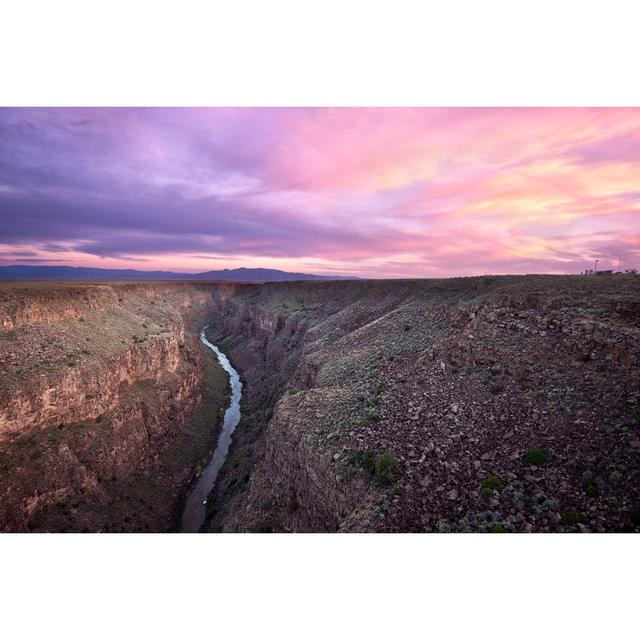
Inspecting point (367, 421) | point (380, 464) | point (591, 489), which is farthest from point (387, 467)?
point (591, 489)

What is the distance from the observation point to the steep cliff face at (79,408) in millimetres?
16422

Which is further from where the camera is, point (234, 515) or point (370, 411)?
point (234, 515)

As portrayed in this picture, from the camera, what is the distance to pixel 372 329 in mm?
21609

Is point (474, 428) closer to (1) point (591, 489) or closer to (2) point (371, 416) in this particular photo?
(1) point (591, 489)

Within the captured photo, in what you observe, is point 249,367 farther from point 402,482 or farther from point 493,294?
point 402,482

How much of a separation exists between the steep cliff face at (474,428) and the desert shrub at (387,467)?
0.12ft

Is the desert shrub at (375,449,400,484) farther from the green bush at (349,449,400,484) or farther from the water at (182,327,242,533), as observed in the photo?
the water at (182,327,242,533)

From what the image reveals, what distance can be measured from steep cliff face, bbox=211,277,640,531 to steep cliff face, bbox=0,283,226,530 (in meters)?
7.83

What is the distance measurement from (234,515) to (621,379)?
1579 cm

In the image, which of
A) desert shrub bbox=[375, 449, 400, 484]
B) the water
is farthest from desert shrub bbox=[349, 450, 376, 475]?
the water

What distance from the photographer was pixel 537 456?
810cm

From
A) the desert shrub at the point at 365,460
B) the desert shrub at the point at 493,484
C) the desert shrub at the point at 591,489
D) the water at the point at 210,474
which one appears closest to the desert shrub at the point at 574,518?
the desert shrub at the point at 591,489

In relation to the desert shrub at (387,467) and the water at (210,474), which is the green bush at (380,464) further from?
the water at (210,474)

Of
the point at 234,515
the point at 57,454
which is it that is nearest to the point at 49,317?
the point at 57,454
